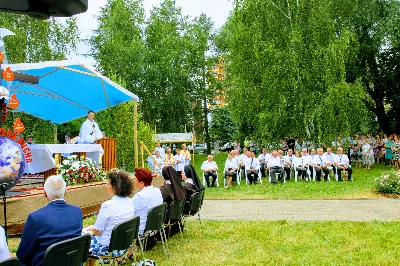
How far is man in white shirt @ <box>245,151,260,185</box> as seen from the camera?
690 inches

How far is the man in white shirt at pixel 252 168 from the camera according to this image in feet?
57.5

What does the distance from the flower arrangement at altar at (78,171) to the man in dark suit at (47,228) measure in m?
5.86

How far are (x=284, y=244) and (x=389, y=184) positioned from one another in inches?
281

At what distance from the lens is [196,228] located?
9094mm

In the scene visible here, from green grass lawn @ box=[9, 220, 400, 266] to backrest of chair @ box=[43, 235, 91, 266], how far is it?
2.64 meters

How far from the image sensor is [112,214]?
5.47m

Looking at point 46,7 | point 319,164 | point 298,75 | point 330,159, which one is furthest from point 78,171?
point 298,75

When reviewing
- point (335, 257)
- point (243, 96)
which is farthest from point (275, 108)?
point (335, 257)

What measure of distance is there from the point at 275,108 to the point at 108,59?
21196 mm

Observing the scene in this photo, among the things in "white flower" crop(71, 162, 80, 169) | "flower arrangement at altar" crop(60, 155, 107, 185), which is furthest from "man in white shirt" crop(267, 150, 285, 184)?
"white flower" crop(71, 162, 80, 169)

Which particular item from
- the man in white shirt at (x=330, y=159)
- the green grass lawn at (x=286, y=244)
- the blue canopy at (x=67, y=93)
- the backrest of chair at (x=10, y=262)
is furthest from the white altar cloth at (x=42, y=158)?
the man in white shirt at (x=330, y=159)

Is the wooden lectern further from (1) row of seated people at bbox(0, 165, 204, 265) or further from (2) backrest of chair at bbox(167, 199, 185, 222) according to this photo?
(2) backrest of chair at bbox(167, 199, 185, 222)

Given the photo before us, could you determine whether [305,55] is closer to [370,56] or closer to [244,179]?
[244,179]

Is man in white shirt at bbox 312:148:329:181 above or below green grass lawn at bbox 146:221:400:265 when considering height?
above
